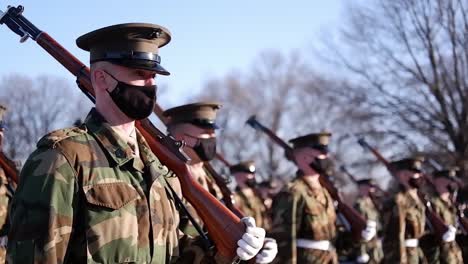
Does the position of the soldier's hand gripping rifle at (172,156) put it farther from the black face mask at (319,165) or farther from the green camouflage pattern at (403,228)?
the green camouflage pattern at (403,228)

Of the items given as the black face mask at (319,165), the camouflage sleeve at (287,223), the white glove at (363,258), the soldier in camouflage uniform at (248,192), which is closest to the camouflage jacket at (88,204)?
the camouflage sleeve at (287,223)

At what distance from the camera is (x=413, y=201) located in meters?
10.3

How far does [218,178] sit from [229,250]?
350cm

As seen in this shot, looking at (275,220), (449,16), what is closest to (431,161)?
(449,16)

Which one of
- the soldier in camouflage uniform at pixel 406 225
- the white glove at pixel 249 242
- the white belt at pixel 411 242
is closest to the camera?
the white glove at pixel 249 242

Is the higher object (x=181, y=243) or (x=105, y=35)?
(x=105, y=35)

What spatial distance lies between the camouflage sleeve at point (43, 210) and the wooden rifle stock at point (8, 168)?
398 centimetres

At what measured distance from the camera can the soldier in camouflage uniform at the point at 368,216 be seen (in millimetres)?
15203

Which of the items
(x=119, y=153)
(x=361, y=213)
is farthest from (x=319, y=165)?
(x=361, y=213)

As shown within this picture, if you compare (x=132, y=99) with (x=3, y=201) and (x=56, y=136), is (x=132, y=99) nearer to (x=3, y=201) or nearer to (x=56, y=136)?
(x=56, y=136)

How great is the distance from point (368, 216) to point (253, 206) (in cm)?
411

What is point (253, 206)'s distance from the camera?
13320 mm

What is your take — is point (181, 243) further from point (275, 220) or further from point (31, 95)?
point (31, 95)

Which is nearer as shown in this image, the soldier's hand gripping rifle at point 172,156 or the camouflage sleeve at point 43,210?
the camouflage sleeve at point 43,210
